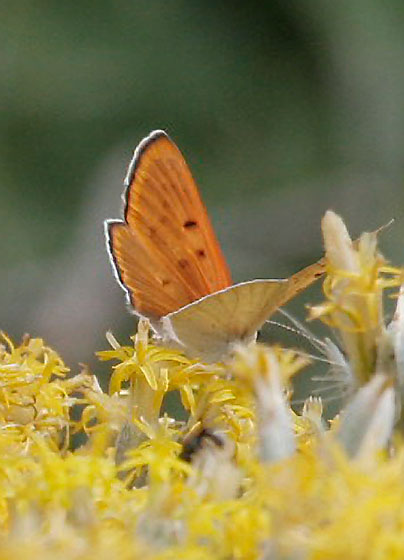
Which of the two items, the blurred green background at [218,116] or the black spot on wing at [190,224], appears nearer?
the black spot on wing at [190,224]

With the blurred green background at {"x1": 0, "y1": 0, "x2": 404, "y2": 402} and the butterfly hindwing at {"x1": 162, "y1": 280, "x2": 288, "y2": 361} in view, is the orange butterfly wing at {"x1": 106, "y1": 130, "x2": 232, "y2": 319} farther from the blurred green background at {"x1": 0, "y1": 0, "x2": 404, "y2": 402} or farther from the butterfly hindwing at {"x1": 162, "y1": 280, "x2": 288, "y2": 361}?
the blurred green background at {"x1": 0, "y1": 0, "x2": 404, "y2": 402}

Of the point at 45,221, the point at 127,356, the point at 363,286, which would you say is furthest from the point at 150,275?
the point at 45,221

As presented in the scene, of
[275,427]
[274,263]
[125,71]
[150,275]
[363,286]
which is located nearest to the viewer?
[275,427]

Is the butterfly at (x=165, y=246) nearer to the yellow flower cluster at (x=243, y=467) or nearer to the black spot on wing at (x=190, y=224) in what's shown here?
the black spot on wing at (x=190, y=224)

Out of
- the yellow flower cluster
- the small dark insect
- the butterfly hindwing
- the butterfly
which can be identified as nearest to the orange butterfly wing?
the butterfly

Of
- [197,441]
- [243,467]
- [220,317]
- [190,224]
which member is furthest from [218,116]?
[243,467]

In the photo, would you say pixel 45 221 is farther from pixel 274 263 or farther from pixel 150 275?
pixel 150 275

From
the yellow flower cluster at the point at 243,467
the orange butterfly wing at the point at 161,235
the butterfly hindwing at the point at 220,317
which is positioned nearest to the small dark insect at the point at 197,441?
the yellow flower cluster at the point at 243,467
